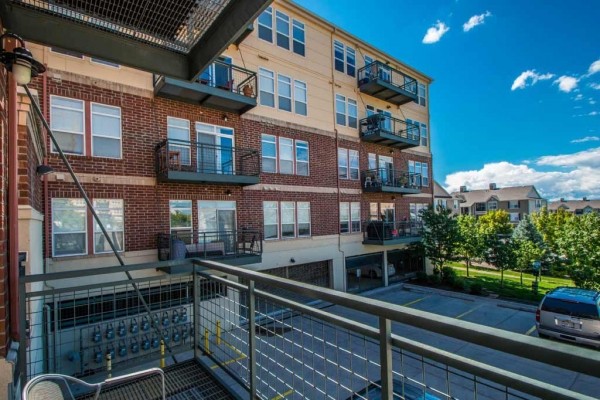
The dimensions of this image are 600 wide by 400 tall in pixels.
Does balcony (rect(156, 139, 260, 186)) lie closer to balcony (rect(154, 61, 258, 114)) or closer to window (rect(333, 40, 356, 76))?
balcony (rect(154, 61, 258, 114))

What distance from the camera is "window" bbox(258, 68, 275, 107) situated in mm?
12775

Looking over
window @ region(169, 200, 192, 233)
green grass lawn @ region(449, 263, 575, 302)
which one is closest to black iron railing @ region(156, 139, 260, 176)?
window @ region(169, 200, 192, 233)

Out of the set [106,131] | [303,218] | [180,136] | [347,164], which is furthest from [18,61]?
[347,164]

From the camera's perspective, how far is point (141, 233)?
9281mm

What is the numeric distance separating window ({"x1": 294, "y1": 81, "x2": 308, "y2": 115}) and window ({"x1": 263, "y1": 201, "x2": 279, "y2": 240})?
4440mm

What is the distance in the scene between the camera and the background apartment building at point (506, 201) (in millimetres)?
51844

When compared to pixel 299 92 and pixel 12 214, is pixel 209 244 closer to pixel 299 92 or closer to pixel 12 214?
pixel 299 92

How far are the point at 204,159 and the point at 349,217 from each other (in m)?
8.04

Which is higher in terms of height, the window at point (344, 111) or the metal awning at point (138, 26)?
the window at point (344, 111)

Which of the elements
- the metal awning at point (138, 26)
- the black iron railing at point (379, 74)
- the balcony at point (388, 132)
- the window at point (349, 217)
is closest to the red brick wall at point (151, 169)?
the window at point (349, 217)

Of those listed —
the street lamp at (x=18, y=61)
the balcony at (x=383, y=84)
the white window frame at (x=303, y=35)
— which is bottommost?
the street lamp at (x=18, y=61)

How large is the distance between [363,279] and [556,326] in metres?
8.51

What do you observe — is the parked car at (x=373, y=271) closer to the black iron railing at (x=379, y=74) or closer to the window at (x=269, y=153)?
the window at (x=269, y=153)

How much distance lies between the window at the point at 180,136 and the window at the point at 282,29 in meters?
5.90
